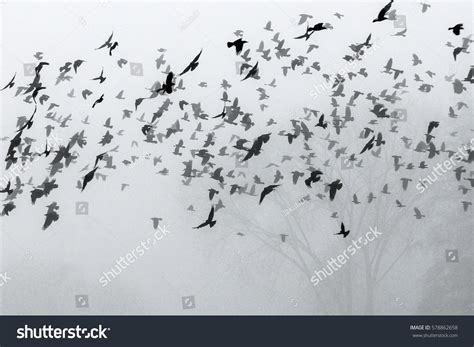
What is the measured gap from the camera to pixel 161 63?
1166 centimetres

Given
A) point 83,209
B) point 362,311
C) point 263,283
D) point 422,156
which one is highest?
point 422,156

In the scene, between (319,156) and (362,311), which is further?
(319,156)

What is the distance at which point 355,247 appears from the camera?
17.8m

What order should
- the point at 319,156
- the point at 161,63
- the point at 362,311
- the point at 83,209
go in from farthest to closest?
the point at 319,156 < the point at 362,311 < the point at 83,209 < the point at 161,63

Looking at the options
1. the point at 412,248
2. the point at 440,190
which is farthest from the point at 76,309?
the point at 440,190

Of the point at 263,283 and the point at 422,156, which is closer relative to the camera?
the point at 263,283

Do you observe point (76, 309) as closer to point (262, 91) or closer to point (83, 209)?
point (83, 209)

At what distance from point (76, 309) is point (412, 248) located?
30.5 ft

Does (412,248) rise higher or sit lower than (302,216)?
lower

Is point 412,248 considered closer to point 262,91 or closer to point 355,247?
point 355,247

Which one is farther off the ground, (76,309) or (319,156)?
(319,156)

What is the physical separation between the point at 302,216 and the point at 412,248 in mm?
3020

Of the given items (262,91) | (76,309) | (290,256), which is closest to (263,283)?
(290,256)

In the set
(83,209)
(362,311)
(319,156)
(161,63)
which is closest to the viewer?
(161,63)
